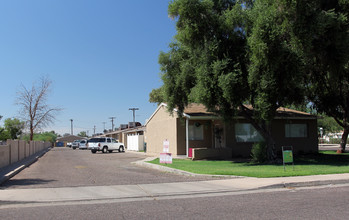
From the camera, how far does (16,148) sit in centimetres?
2302

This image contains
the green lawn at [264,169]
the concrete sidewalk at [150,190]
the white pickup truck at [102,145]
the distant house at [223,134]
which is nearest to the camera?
the concrete sidewalk at [150,190]

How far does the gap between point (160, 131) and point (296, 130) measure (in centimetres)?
1149

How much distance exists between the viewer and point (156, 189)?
1063 cm

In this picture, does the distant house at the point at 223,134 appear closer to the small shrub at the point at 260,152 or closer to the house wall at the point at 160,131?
the house wall at the point at 160,131

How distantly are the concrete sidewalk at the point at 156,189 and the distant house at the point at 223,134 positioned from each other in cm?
1044

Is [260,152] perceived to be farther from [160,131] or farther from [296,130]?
[160,131]

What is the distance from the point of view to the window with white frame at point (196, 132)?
24.3 meters

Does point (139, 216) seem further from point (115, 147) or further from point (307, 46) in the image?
point (115, 147)

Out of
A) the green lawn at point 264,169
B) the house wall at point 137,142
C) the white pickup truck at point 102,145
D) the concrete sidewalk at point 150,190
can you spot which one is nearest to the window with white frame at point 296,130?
the green lawn at point 264,169

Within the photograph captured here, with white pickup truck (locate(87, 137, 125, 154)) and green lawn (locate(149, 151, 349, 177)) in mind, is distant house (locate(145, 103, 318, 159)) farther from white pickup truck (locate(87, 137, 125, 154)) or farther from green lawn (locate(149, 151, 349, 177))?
white pickup truck (locate(87, 137, 125, 154))

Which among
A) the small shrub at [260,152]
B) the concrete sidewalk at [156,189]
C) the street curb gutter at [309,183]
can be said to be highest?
the small shrub at [260,152]

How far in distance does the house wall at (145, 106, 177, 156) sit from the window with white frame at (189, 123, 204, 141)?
1.23 meters

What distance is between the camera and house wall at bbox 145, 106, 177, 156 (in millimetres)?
25109

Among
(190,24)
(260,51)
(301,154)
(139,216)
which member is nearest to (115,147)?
(301,154)
